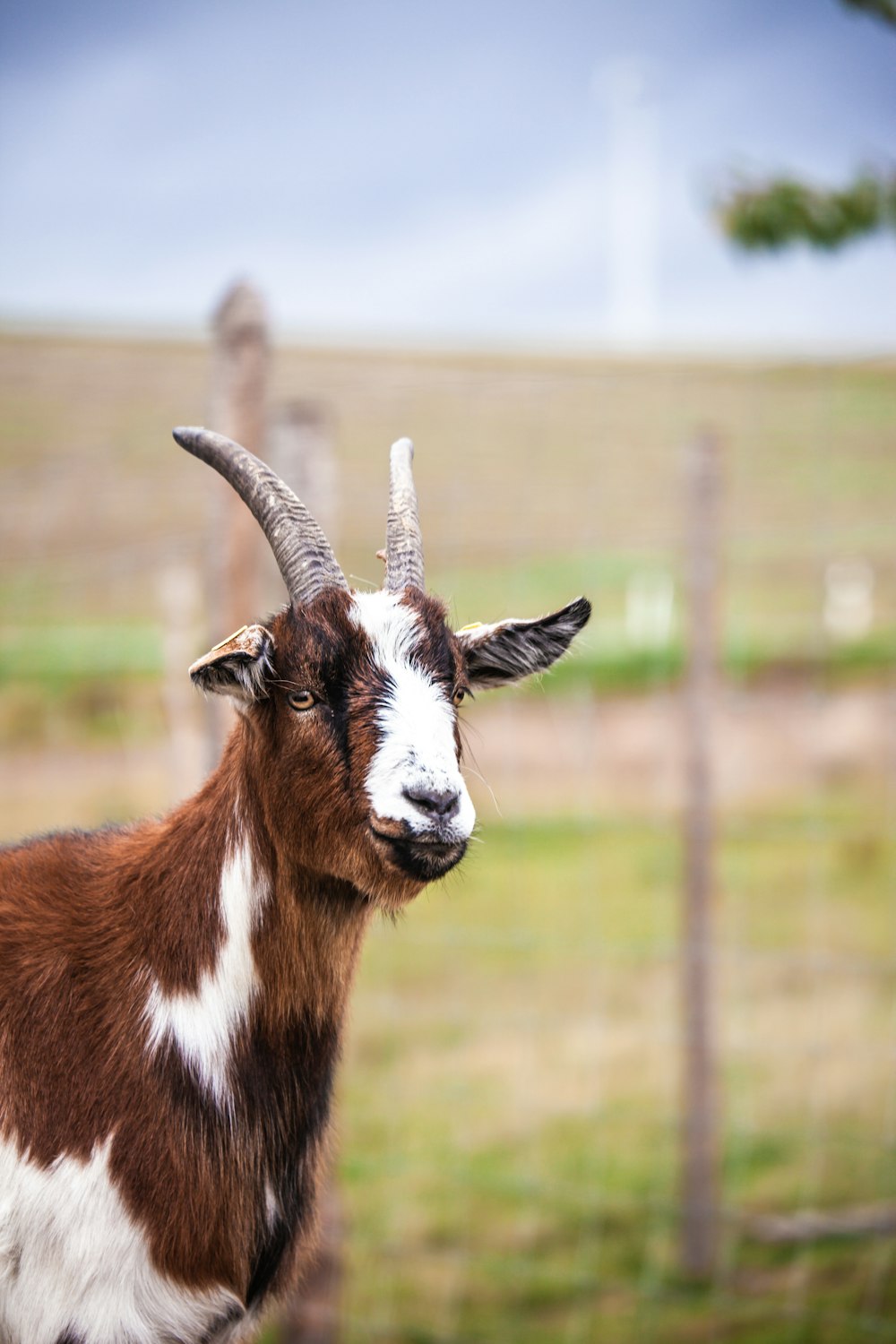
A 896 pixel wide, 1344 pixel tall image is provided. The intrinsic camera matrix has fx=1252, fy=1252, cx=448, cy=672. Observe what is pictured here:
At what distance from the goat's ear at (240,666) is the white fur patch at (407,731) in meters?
0.22

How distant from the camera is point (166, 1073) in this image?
108 inches

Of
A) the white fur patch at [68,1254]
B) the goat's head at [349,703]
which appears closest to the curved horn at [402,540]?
the goat's head at [349,703]

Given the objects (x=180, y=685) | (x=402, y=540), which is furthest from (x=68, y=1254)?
(x=180, y=685)

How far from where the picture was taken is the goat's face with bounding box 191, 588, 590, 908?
2.46 meters

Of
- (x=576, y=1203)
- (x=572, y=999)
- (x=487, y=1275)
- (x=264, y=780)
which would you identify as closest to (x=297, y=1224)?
(x=264, y=780)

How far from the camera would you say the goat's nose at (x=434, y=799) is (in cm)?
242

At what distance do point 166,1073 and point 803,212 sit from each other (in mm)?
4369

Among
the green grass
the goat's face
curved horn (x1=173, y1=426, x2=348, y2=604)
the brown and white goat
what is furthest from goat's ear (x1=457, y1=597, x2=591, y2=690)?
the green grass

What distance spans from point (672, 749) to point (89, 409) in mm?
7444

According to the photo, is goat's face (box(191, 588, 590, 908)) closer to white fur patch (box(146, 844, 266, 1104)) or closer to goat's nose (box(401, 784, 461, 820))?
goat's nose (box(401, 784, 461, 820))

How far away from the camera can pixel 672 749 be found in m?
14.0

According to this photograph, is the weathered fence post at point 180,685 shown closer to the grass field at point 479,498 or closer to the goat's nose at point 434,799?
the grass field at point 479,498

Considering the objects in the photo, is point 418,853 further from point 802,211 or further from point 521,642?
point 802,211

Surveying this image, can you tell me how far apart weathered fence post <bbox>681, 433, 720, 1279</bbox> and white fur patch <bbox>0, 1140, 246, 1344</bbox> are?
3125 mm
